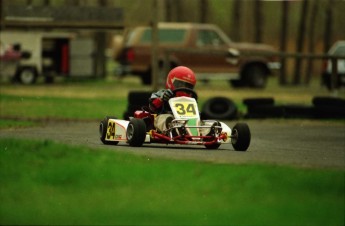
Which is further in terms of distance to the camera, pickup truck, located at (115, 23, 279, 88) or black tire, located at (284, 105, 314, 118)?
pickup truck, located at (115, 23, 279, 88)

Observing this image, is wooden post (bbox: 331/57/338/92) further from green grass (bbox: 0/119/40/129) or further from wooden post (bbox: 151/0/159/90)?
green grass (bbox: 0/119/40/129)

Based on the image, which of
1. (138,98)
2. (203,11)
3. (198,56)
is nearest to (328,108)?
(138,98)

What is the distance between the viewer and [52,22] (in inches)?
1314

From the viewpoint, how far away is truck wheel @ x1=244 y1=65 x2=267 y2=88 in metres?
40.3

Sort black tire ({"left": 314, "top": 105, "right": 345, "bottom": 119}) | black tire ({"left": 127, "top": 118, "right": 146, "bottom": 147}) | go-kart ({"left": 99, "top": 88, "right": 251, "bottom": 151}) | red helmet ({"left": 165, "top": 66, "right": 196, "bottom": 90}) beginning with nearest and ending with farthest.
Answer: black tire ({"left": 127, "top": 118, "right": 146, "bottom": 147}), go-kart ({"left": 99, "top": 88, "right": 251, "bottom": 151}), red helmet ({"left": 165, "top": 66, "right": 196, "bottom": 90}), black tire ({"left": 314, "top": 105, "right": 345, "bottom": 119})

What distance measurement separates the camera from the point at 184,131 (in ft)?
52.7

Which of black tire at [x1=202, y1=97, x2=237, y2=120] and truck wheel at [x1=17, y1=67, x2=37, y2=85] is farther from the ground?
black tire at [x1=202, y1=97, x2=237, y2=120]

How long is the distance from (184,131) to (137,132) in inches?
24.6

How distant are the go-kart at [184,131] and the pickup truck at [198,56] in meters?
22.9

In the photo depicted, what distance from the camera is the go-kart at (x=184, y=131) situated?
16062 millimetres

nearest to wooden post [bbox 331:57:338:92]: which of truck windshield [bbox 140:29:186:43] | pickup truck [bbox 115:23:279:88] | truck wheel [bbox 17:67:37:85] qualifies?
pickup truck [bbox 115:23:279:88]

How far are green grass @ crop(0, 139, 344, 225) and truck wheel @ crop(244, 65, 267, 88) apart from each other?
26.3 metres

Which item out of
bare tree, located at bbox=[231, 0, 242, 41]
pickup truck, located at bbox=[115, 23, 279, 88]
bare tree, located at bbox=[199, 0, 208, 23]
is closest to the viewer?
pickup truck, located at bbox=[115, 23, 279, 88]

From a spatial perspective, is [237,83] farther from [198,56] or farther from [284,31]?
[284,31]
